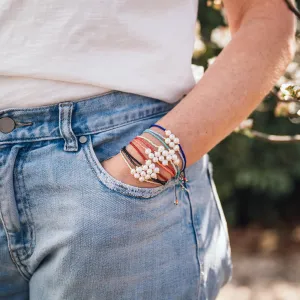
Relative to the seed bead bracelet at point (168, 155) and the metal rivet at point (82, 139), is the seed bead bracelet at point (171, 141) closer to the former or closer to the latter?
the seed bead bracelet at point (168, 155)

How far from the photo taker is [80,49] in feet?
3.69

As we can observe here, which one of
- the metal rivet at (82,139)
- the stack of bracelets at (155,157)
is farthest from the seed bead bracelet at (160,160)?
the metal rivet at (82,139)

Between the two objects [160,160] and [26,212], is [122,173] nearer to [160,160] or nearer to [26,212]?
[160,160]

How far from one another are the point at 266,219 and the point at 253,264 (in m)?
0.53

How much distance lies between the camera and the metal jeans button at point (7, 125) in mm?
1122

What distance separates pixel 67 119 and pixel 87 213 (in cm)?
21

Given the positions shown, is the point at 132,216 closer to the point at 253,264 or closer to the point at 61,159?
the point at 61,159

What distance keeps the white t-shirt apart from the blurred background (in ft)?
6.77

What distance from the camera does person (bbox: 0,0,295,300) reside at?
3.55 feet

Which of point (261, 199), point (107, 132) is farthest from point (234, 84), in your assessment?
point (261, 199)

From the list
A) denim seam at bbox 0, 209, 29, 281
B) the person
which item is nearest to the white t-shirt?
the person

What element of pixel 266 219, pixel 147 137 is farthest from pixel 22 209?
pixel 266 219

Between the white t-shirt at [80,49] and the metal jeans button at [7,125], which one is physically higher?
the white t-shirt at [80,49]

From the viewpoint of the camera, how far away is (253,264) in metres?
3.71
